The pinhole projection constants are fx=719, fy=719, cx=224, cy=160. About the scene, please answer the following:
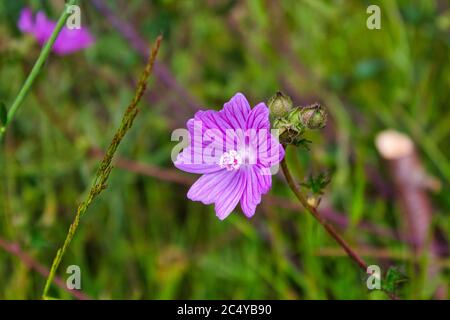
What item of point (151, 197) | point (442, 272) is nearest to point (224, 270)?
point (151, 197)

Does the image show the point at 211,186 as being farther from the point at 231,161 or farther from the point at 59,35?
the point at 59,35

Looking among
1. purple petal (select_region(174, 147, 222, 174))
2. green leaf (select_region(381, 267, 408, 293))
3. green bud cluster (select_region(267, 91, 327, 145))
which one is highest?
green bud cluster (select_region(267, 91, 327, 145))

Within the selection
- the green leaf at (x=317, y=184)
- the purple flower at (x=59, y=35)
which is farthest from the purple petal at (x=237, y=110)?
the purple flower at (x=59, y=35)

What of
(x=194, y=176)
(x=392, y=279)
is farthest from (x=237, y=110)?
(x=194, y=176)

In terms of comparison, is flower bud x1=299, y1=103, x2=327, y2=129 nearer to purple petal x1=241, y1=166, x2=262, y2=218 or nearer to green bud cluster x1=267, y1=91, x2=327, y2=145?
green bud cluster x1=267, y1=91, x2=327, y2=145

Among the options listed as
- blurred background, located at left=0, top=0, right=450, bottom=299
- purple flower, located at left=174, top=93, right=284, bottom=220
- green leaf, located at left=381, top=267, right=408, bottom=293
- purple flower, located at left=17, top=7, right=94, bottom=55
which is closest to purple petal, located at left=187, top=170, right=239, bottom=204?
purple flower, located at left=174, top=93, right=284, bottom=220

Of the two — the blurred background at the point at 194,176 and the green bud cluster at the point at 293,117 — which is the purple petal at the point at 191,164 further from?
the blurred background at the point at 194,176
